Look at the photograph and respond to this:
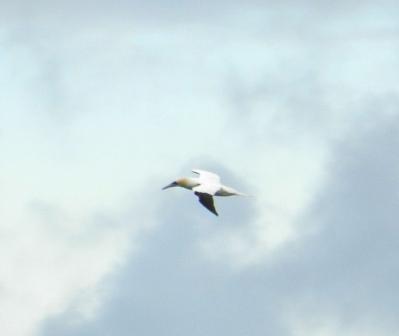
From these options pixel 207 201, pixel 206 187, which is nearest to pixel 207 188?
pixel 206 187

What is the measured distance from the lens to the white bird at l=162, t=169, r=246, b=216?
120438mm

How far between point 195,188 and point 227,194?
3.35m

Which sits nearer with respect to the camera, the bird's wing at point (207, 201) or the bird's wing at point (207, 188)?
the bird's wing at point (207, 188)

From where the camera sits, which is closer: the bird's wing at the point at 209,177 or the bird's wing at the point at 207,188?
the bird's wing at the point at 207,188

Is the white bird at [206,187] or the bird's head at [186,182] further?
the bird's head at [186,182]

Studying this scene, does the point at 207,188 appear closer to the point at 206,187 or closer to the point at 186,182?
the point at 206,187

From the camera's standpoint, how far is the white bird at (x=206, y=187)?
120438 mm

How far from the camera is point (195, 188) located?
12056cm

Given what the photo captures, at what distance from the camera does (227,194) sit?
394 ft

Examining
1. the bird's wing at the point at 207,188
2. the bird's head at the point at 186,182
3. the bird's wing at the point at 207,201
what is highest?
the bird's head at the point at 186,182

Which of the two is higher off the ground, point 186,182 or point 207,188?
point 186,182

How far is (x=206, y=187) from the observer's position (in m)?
122

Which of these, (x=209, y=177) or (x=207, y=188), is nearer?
(x=207, y=188)

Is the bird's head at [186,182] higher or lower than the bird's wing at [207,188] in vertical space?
higher
